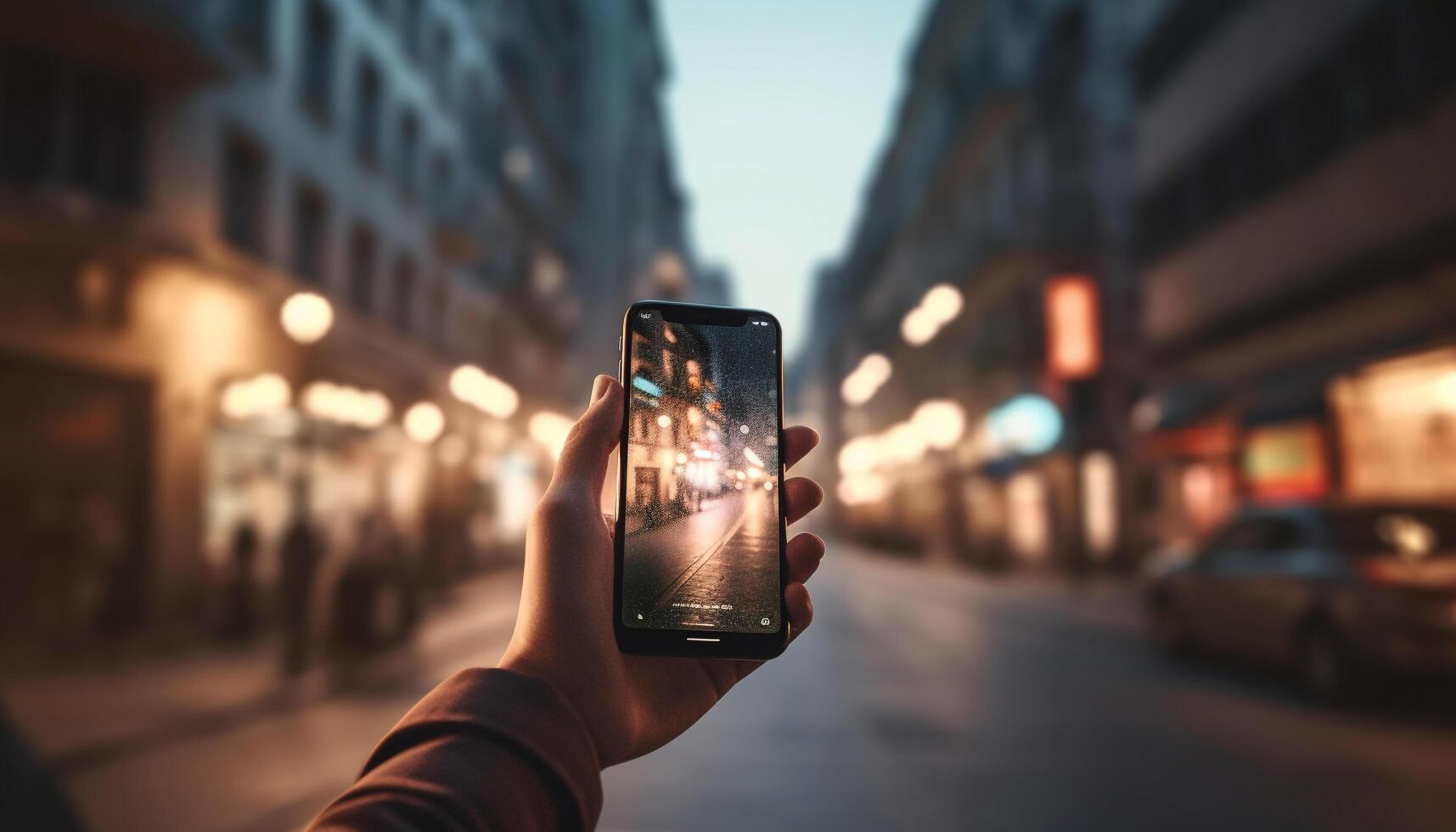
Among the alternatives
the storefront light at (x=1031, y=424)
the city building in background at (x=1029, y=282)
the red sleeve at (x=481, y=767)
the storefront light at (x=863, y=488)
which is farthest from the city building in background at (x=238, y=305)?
the storefront light at (x=863, y=488)

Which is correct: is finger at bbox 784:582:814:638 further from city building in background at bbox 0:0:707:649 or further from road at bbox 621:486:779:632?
city building in background at bbox 0:0:707:649

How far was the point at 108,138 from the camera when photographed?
1703cm

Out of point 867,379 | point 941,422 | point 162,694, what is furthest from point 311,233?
point 941,422

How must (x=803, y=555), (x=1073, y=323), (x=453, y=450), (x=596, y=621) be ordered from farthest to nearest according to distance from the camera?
(x=1073, y=323) → (x=453, y=450) → (x=803, y=555) → (x=596, y=621)

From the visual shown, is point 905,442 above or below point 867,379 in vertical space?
above

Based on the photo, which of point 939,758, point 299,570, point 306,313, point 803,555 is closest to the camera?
point 803,555

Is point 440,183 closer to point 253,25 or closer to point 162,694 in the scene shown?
point 253,25

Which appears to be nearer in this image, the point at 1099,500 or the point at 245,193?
the point at 245,193

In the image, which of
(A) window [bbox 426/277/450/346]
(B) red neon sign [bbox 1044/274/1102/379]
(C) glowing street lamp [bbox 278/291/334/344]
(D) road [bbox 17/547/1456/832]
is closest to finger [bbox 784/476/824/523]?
(D) road [bbox 17/547/1456/832]

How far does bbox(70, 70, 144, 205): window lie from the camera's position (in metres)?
16.7

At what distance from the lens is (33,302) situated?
1566 centimetres

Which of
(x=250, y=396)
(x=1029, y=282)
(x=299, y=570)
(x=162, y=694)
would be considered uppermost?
(x=1029, y=282)

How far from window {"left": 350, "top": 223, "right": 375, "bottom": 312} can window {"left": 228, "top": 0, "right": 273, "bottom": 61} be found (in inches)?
234

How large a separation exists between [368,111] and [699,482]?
88.3 feet
